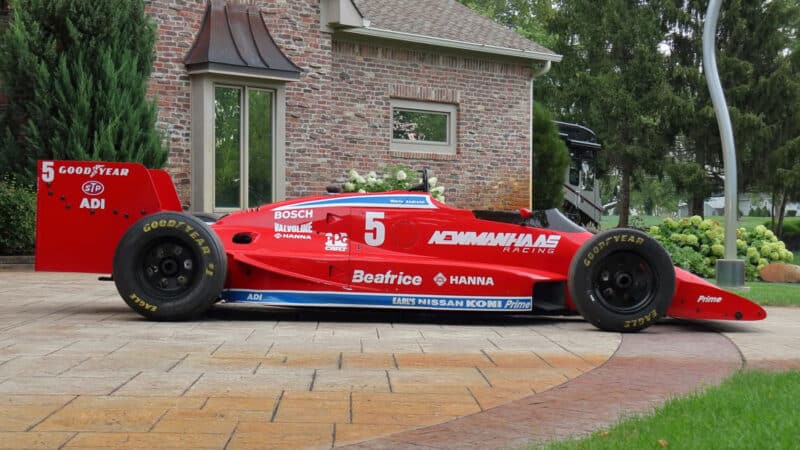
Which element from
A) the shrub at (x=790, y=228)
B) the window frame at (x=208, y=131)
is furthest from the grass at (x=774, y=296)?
the shrub at (x=790, y=228)

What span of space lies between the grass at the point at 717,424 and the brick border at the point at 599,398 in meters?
0.18

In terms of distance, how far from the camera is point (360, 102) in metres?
18.1

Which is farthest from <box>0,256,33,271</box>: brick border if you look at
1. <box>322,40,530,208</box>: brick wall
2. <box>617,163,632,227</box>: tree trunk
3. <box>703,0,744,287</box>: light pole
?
<box>617,163,632,227</box>: tree trunk

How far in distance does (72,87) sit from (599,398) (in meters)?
10.3

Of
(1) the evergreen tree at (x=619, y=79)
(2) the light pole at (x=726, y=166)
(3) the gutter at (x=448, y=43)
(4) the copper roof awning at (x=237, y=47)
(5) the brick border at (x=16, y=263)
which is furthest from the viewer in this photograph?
(1) the evergreen tree at (x=619, y=79)

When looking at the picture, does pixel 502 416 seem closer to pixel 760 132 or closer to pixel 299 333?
pixel 299 333

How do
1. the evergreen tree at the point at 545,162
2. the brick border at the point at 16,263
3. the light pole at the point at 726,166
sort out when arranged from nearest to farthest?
the light pole at the point at 726,166, the brick border at the point at 16,263, the evergreen tree at the point at 545,162

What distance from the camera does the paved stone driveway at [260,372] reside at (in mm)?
4094

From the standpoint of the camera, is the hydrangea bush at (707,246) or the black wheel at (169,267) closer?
the black wheel at (169,267)

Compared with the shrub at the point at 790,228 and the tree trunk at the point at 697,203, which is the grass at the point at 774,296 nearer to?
the tree trunk at the point at 697,203

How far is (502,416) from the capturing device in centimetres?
442

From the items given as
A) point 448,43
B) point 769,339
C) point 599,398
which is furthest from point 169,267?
point 448,43

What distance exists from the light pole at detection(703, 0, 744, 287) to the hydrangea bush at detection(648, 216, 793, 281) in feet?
9.37

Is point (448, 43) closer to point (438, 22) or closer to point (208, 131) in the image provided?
point (438, 22)
